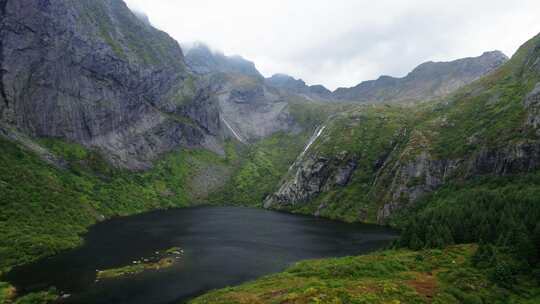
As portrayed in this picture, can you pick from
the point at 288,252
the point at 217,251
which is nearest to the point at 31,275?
the point at 217,251

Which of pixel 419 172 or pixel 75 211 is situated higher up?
pixel 419 172

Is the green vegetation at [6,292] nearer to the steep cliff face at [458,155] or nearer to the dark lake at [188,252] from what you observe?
the dark lake at [188,252]

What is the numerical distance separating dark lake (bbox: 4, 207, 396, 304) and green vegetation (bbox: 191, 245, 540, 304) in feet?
43.7

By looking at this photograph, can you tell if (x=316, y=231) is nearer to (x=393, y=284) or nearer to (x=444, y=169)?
(x=444, y=169)

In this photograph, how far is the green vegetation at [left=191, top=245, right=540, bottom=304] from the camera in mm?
55000

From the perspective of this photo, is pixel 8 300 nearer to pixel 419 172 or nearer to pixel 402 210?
pixel 402 210

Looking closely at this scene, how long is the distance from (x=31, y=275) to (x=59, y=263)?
9352mm

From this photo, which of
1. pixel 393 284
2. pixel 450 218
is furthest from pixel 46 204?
pixel 450 218

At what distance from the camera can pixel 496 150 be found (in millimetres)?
146500

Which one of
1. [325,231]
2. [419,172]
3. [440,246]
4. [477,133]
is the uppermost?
[477,133]

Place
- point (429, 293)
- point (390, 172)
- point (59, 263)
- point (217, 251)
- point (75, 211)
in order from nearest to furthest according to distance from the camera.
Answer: point (429, 293) < point (59, 263) < point (217, 251) < point (75, 211) < point (390, 172)

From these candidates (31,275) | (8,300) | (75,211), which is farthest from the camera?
(75,211)

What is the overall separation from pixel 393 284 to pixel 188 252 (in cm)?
6140

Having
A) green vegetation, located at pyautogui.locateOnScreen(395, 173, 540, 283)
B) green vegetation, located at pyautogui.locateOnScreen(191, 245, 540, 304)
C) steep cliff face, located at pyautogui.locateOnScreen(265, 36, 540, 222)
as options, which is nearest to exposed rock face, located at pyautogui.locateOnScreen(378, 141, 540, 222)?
steep cliff face, located at pyautogui.locateOnScreen(265, 36, 540, 222)
